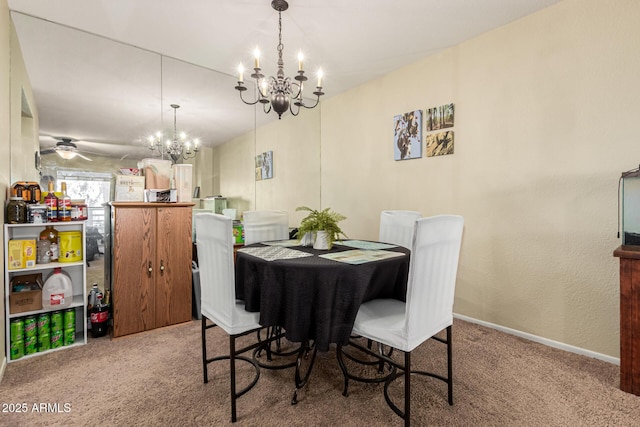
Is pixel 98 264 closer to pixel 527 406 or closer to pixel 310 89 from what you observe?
pixel 310 89

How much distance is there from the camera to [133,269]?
262 cm

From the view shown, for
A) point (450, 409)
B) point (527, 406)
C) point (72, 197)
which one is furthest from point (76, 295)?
point (527, 406)

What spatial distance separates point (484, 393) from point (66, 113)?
391cm

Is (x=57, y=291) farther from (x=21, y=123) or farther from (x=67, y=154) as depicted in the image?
(x=21, y=123)

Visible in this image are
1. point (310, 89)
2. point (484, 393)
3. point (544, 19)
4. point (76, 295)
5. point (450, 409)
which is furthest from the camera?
point (310, 89)

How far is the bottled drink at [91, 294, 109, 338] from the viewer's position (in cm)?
254

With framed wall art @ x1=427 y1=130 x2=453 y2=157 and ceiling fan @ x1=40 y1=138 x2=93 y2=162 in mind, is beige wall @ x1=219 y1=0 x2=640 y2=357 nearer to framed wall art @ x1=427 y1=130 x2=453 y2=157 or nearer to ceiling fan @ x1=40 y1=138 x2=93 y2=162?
framed wall art @ x1=427 y1=130 x2=453 y2=157

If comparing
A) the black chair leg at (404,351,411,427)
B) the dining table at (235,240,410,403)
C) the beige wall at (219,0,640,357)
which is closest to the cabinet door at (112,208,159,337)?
the dining table at (235,240,410,403)

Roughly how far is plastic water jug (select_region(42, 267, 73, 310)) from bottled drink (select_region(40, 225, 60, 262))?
Answer: 0.34ft

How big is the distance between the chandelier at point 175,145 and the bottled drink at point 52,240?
1.14m

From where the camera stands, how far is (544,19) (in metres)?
2.42

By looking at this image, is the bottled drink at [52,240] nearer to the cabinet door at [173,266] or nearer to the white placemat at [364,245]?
the cabinet door at [173,266]

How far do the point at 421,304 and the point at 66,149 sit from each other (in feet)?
10.4

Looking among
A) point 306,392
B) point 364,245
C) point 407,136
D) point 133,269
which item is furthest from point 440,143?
point 133,269
